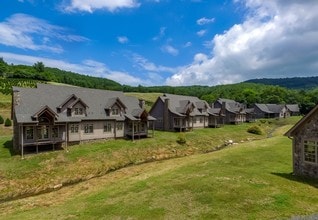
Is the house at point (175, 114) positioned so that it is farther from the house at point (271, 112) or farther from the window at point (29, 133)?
the house at point (271, 112)

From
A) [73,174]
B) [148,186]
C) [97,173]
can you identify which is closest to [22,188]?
[73,174]

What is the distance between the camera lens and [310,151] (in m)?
21.2

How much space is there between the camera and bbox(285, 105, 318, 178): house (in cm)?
2078

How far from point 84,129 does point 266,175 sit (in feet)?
92.1

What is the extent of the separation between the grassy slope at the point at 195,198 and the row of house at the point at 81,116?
12643 mm

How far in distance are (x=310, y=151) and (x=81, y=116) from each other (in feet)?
103

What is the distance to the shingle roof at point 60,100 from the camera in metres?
35.0

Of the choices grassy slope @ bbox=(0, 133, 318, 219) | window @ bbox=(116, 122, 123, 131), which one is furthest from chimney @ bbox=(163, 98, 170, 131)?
grassy slope @ bbox=(0, 133, 318, 219)

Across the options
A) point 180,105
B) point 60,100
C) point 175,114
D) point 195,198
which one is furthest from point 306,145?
point 180,105

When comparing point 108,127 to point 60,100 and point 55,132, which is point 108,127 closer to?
point 60,100

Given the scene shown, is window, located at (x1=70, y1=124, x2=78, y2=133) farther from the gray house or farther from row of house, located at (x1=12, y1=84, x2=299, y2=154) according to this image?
the gray house

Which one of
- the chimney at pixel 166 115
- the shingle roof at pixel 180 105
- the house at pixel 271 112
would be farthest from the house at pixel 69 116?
the house at pixel 271 112

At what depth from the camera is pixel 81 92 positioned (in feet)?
149

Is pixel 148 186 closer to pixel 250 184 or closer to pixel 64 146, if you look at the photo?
pixel 250 184
